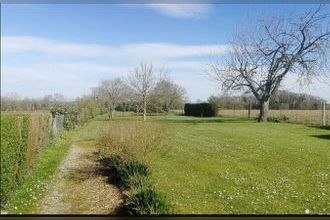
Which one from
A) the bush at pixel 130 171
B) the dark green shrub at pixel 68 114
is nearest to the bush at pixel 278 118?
the bush at pixel 130 171

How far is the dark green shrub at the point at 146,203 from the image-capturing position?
644 centimetres

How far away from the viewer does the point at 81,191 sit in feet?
26.5

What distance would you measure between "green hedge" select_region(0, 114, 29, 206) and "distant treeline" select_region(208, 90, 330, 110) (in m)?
4.19

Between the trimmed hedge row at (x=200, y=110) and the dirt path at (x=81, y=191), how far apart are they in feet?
7.51

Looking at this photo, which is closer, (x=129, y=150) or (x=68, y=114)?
(x=129, y=150)

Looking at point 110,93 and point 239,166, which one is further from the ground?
point 110,93

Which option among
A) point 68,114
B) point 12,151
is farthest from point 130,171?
point 68,114

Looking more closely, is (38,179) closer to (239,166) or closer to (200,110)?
(200,110)

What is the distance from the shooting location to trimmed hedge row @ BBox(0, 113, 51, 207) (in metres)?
6.42

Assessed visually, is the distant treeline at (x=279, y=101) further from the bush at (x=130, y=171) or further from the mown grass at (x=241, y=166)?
the bush at (x=130, y=171)

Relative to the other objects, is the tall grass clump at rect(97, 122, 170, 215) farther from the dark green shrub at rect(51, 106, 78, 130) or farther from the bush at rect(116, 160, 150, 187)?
the dark green shrub at rect(51, 106, 78, 130)

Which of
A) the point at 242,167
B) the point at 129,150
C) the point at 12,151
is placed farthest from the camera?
the point at 242,167

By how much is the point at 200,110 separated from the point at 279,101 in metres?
1.91

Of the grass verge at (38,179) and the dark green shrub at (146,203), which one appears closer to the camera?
the dark green shrub at (146,203)
